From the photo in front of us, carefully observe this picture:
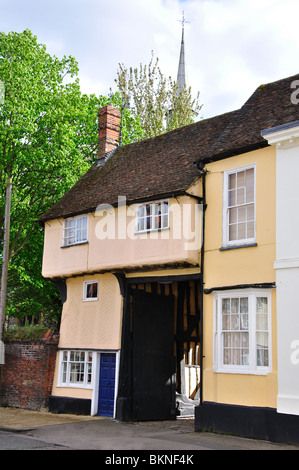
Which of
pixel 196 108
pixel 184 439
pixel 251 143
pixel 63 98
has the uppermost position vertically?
pixel 196 108

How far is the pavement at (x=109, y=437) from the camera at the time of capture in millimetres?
11898

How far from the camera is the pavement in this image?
39.0 feet

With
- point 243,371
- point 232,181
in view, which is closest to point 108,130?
point 232,181

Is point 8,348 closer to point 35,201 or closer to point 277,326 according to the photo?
point 35,201

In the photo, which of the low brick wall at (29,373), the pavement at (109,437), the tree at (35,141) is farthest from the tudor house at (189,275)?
the tree at (35,141)

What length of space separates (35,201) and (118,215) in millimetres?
9076

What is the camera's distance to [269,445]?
479 inches

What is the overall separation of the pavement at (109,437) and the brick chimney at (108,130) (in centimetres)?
1113

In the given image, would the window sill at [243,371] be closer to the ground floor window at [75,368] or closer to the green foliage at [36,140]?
the ground floor window at [75,368]

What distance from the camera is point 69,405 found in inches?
750

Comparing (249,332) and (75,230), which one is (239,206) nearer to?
(249,332)

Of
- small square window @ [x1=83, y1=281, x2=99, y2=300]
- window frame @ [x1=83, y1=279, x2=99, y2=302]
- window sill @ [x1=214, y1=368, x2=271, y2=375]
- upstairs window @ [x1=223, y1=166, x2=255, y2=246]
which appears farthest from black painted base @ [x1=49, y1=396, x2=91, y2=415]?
upstairs window @ [x1=223, y1=166, x2=255, y2=246]

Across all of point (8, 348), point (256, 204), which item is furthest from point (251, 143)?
point (8, 348)

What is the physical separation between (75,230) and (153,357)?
5.28 m
